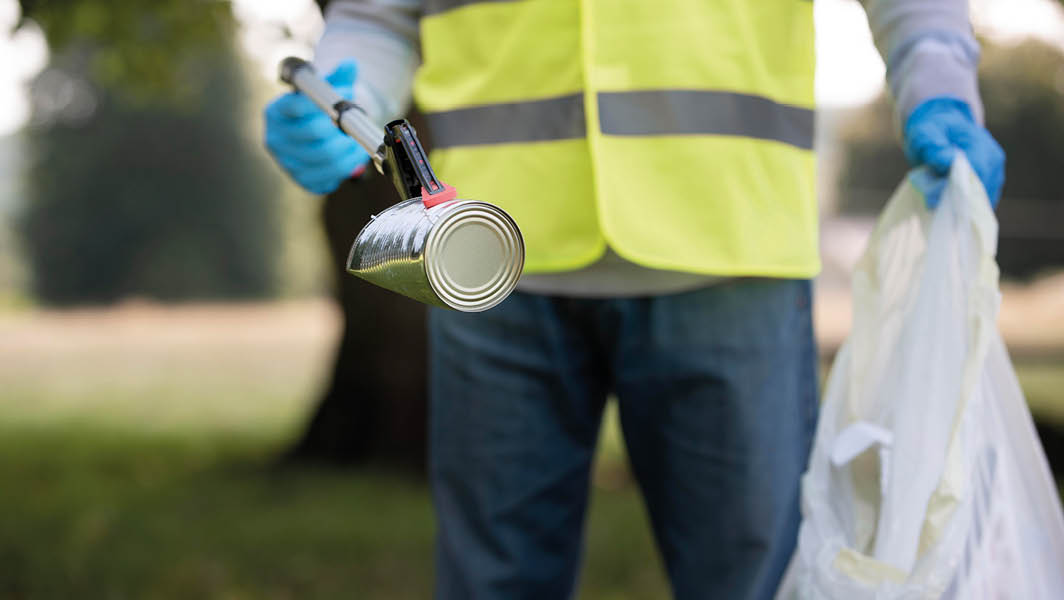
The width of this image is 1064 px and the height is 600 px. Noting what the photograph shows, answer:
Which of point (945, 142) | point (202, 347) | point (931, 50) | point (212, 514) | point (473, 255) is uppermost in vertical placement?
point (931, 50)

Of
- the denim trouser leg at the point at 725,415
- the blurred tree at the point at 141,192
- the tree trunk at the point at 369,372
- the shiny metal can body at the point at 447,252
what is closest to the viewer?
the shiny metal can body at the point at 447,252

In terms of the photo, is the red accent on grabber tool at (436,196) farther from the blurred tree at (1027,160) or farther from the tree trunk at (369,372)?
the blurred tree at (1027,160)

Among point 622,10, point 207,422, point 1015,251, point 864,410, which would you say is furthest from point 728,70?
point 1015,251

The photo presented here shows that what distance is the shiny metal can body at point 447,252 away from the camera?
85 cm

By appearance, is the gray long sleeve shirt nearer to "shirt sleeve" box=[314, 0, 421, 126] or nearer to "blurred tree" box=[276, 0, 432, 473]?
"shirt sleeve" box=[314, 0, 421, 126]

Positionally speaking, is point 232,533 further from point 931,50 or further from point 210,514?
point 931,50

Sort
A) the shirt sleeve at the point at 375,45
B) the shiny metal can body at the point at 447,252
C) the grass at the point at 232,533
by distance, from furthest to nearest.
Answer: the grass at the point at 232,533 → the shirt sleeve at the point at 375,45 → the shiny metal can body at the point at 447,252

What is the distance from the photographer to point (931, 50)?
1.24m

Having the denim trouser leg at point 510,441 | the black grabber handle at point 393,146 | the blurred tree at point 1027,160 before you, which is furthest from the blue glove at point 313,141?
the blurred tree at point 1027,160

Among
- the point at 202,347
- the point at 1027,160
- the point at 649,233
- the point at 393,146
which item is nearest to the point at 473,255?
the point at 393,146

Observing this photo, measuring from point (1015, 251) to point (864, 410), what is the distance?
15.1 metres

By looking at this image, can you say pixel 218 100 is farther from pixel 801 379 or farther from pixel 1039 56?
pixel 801 379

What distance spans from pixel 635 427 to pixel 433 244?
595 millimetres

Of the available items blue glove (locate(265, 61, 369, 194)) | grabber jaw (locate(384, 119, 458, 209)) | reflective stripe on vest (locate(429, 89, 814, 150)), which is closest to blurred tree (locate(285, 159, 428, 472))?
blue glove (locate(265, 61, 369, 194))
